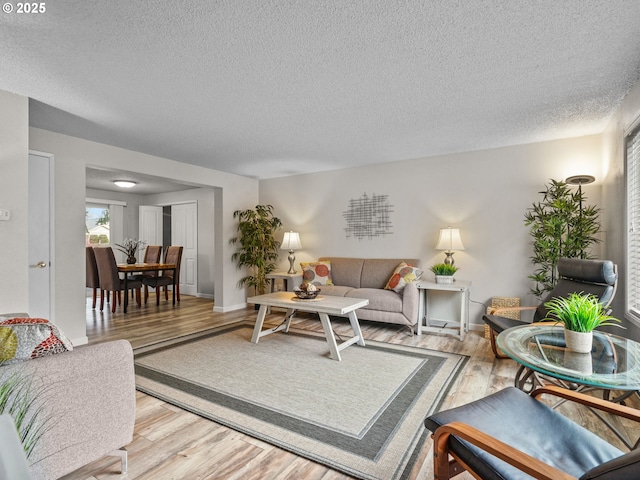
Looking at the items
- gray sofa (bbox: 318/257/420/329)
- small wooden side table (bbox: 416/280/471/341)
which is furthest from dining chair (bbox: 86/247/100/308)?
small wooden side table (bbox: 416/280/471/341)

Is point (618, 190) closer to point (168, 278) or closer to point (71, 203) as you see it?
point (71, 203)

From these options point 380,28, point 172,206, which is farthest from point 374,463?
point 172,206

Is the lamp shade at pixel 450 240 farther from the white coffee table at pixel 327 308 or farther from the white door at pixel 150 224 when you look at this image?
the white door at pixel 150 224

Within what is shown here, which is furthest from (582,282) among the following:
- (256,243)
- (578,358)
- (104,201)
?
(104,201)

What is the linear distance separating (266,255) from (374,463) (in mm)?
4447

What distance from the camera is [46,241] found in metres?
3.49

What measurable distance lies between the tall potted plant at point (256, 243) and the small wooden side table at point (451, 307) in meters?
2.56

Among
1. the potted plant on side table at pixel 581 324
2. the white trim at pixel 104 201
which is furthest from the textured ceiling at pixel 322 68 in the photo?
the white trim at pixel 104 201

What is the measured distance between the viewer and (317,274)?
4961 mm

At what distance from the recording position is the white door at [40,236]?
3391 mm

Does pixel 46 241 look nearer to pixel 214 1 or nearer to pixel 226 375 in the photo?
pixel 226 375

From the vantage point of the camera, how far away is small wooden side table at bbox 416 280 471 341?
153 inches

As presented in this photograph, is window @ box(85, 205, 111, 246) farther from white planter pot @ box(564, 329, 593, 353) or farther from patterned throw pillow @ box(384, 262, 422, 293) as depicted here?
white planter pot @ box(564, 329, 593, 353)

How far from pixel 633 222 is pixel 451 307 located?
218 centimetres
